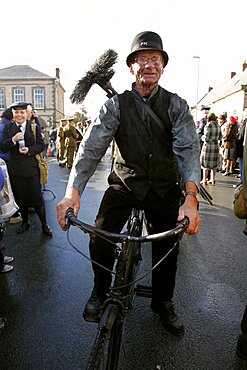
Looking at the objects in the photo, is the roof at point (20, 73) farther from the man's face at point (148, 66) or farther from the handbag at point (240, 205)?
the handbag at point (240, 205)

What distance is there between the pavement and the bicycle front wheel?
2.26 feet

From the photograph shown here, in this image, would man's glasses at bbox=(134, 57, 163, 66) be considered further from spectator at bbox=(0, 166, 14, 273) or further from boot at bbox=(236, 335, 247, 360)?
boot at bbox=(236, 335, 247, 360)

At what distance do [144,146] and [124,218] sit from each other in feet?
1.85

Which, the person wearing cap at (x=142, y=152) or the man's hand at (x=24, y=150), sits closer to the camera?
the person wearing cap at (x=142, y=152)

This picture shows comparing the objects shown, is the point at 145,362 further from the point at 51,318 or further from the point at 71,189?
the point at 71,189

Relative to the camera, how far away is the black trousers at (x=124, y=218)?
2455 mm

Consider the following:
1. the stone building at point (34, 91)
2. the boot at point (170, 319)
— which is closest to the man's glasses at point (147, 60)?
the boot at point (170, 319)

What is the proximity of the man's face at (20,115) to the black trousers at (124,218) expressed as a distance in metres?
2.87

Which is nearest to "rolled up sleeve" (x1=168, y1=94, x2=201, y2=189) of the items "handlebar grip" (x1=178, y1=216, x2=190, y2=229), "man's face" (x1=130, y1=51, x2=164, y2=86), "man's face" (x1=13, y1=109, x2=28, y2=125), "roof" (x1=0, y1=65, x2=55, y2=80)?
"man's face" (x1=130, y1=51, x2=164, y2=86)

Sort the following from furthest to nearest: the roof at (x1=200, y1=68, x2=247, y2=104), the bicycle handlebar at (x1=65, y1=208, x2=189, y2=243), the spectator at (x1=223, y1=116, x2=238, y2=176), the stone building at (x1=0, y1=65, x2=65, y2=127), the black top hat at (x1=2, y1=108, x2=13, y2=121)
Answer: the stone building at (x1=0, y1=65, x2=65, y2=127)
the roof at (x1=200, y1=68, x2=247, y2=104)
the spectator at (x1=223, y1=116, x2=238, y2=176)
the black top hat at (x1=2, y1=108, x2=13, y2=121)
the bicycle handlebar at (x1=65, y1=208, x2=189, y2=243)

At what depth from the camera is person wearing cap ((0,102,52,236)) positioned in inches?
194

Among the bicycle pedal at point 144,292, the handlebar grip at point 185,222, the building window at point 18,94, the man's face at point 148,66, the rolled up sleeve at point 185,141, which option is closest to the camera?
the handlebar grip at point 185,222

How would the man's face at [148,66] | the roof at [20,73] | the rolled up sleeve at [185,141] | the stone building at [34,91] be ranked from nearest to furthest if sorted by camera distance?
1. the rolled up sleeve at [185,141]
2. the man's face at [148,66]
3. the stone building at [34,91]
4. the roof at [20,73]

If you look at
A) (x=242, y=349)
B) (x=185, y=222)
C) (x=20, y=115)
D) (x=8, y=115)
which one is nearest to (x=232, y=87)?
(x=8, y=115)
